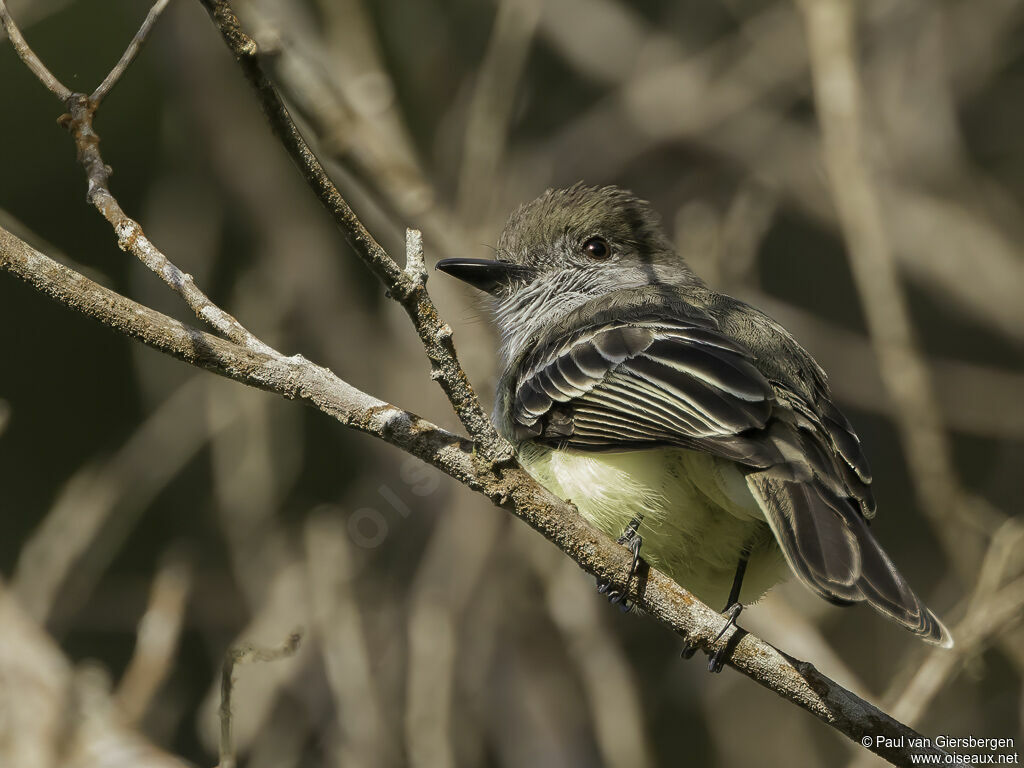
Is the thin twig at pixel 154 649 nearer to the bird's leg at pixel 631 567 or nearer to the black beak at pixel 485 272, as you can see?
the black beak at pixel 485 272

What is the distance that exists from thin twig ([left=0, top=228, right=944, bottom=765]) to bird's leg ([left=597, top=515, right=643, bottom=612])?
2 centimetres

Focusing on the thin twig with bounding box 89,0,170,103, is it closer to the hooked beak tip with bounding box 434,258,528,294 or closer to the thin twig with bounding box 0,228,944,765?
the thin twig with bounding box 0,228,944,765

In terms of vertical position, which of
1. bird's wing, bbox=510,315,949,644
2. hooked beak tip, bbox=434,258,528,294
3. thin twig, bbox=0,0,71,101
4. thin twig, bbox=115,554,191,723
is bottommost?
thin twig, bbox=115,554,191,723

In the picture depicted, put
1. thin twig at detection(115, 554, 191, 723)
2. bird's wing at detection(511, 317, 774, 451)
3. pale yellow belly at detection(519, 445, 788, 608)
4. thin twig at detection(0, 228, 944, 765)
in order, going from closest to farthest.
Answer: thin twig at detection(0, 228, 944, 765)
bird's wing at detection(511, 317, 774, 451)
pale yellow belly at detection(519, 445, 788, 608)
thin twig at detection(115, 554, 191, 723)

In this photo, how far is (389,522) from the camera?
575 cm

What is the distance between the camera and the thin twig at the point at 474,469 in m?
2.46

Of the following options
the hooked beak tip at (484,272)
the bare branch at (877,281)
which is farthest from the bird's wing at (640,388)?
the bare branch at (877,281)

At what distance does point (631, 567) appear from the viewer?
270 centimetres

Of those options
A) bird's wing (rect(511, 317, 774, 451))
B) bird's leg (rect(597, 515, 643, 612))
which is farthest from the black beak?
bird's leg (rect(597, 515, 643, 612))

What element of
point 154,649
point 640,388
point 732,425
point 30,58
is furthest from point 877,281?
point 30,58

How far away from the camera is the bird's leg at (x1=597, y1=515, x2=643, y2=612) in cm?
270

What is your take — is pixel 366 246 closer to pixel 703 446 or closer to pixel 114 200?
pixel 114 200

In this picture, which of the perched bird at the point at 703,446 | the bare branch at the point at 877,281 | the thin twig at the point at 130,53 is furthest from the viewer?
the bare branch at the point at 877,281

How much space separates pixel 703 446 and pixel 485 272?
1592 mm
